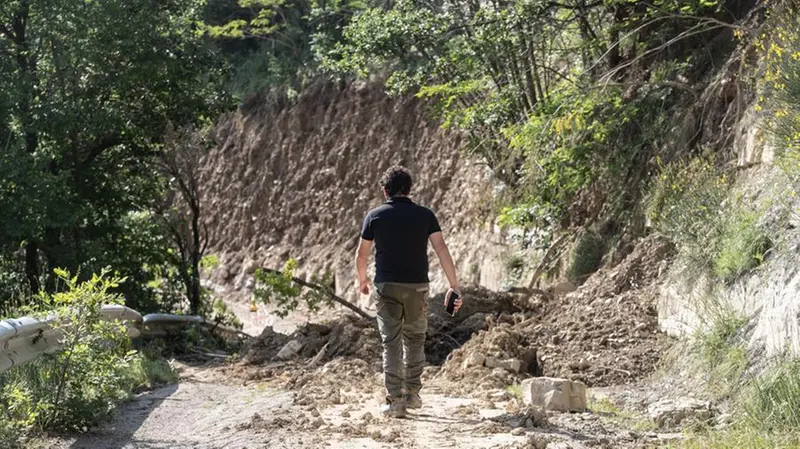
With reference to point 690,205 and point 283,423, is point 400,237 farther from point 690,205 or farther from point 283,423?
point 690,205

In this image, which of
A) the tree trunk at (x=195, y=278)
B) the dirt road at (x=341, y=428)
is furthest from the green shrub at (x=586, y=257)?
the tree trunk at (x=195, y=278)

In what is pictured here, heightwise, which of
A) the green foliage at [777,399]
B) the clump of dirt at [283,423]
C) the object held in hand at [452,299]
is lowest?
the clump of dirt at [283,423]

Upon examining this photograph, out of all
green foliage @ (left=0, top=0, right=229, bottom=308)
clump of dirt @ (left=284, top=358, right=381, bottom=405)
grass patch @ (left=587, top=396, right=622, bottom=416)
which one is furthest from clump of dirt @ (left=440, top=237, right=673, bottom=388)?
green foliage @ (left=0, top=0, right=229, bottom=308)

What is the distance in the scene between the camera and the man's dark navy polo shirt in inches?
375

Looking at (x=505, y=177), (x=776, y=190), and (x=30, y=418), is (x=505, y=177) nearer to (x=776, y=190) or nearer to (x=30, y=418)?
(x=776, y=190)

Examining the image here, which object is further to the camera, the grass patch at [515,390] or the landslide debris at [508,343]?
the landslide debris at [508,343]

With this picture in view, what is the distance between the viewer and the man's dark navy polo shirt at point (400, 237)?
9516 mm

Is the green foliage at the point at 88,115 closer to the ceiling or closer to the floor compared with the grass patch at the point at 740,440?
closer to the ceiling

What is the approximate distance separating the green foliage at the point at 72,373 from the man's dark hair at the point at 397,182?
2.34 m

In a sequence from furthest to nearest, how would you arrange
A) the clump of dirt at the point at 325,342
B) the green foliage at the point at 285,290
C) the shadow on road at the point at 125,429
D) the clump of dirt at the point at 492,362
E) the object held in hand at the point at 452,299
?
the green foliage at the point at 285,290, the clump of dirt at the point at 325,342, the clump of dirt at the point at 492,362, the object held in hand at the point at 452,299, the shadow on road at the point at 125,429

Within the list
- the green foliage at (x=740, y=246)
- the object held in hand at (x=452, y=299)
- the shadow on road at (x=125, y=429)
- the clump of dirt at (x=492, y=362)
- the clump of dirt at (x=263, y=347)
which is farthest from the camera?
the clump of dirt at (x=263, y=347)

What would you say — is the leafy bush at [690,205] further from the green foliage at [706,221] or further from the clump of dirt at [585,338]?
the clump of dirt at [585,338]

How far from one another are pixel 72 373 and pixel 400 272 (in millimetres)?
2709

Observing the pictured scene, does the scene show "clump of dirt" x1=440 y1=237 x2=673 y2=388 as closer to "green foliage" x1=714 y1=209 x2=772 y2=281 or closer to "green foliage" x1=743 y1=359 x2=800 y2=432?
"green foliage" x1=714 y1=209 x2=772 y2=281
